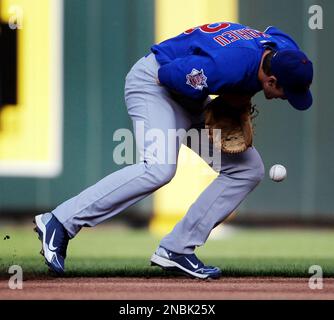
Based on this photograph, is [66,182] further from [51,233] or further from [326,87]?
[51,233]

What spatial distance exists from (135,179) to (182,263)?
481 mm

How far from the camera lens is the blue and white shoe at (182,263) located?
450cm

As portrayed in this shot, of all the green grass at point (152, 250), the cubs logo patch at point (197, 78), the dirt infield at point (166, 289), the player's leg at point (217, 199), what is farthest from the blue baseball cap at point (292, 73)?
the green grass at point (152, 250)

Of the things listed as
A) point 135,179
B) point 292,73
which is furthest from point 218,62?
point 135,179

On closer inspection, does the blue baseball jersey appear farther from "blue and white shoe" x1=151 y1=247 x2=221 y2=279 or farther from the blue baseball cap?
"blue and white shoe" x1=151 y1=247 x2=221 y2=279

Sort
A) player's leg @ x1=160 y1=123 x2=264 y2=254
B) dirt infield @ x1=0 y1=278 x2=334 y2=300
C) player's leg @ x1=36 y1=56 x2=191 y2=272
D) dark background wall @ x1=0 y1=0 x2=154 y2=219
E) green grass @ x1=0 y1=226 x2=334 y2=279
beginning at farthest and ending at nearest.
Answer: dark background wall @ x1=0 y1=0 x2=154 y2=219
green grass @ x1=0 y1=226 x2=334 y2=279
player's leg @ x1=160 y1=123 x2=264 y2=254
player's leg @ x1=36 y1=56 x2=191 y2=272
dirt infield @ x1=0 y1=278 x2=334 y2=300

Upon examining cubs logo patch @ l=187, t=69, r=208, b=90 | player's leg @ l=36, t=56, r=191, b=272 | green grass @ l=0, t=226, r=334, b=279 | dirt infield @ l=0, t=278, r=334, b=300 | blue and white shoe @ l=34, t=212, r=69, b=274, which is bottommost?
green grass @ l=0, t=226, r=334, b=279

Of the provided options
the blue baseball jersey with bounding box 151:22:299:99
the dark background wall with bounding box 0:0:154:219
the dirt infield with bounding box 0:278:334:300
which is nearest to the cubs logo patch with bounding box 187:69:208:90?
the blue baseball jersey with bounding box 151:22:299:99

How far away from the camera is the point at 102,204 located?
4.27 meters

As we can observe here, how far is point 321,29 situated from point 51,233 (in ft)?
12.1

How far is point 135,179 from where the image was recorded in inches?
168

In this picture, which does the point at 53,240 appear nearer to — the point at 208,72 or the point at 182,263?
the point at 182,263

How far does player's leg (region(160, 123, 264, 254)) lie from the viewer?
14.7 feet
